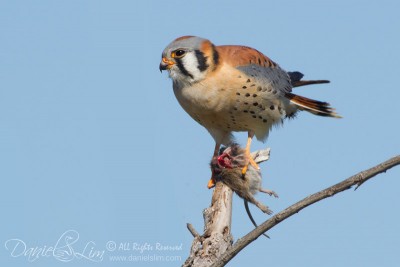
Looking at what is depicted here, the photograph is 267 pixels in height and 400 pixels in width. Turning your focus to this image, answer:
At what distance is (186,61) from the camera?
6066 mm

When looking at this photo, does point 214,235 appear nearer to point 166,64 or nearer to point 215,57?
point 166,64

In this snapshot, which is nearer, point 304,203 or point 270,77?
point 304,203

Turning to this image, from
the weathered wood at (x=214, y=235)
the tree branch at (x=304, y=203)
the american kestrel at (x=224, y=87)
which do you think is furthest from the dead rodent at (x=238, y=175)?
the tree branch at (x=304, y=203)

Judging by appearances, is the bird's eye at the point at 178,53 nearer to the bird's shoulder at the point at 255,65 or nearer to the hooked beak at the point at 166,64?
the hooked beak at the point at 166,64

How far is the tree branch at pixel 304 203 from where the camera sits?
3.39 metres

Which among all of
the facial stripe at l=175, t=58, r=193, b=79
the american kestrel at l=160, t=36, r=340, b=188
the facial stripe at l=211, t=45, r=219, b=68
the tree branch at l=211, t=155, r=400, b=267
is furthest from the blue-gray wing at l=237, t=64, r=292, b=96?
the tree branch at l=211, t=155, r=400, b=267

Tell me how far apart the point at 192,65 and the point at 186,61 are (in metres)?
0.07

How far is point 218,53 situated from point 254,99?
1.76 ft

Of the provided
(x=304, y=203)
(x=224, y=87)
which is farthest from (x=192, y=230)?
(x=224, y=87)

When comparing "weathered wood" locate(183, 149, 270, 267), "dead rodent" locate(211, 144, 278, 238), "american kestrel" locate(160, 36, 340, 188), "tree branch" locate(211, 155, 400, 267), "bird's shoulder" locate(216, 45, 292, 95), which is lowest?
"tree branch" locate(211, 155, 400, 267)

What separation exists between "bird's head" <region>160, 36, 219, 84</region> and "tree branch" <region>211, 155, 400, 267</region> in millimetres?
2690

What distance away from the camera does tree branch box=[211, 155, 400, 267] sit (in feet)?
→ 11.1

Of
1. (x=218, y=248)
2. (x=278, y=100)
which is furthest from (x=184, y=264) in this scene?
(x=278, y=100)

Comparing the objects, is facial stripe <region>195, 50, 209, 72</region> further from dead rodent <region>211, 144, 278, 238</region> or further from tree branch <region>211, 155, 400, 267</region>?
tree branch <region>211, 155, 400, 267</region>
